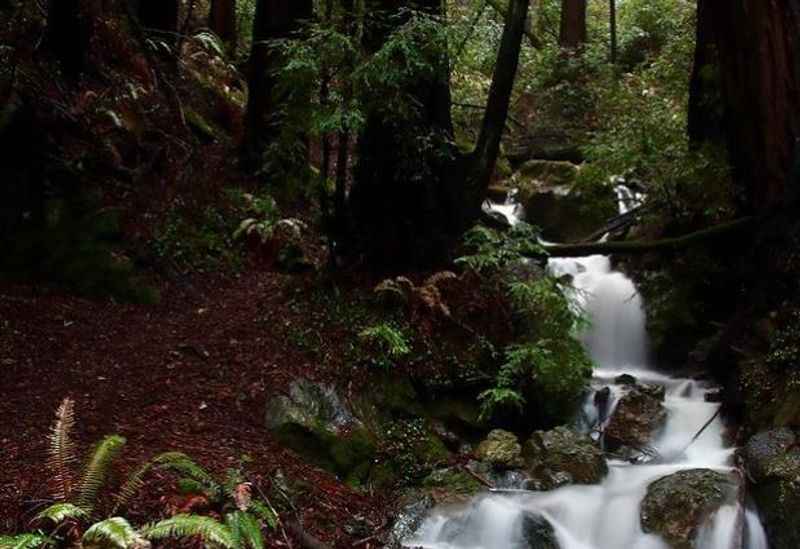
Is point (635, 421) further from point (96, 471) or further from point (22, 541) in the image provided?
point (22, 541)

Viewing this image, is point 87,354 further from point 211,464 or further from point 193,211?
point 193,211

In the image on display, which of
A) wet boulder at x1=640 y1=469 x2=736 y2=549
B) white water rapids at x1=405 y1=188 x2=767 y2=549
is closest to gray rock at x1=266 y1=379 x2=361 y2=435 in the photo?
white water rapids at x1=405 y1=188 x2=767 y2=549

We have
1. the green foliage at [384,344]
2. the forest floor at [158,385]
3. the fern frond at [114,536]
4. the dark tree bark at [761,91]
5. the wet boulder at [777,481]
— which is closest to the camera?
the fern frond at [114,536]

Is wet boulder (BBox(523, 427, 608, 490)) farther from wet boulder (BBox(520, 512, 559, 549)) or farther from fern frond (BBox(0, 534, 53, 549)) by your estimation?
Answer: fern frond (BBox(0, 534, 53, 549))

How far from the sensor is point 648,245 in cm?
946

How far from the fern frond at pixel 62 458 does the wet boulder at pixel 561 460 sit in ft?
13.5

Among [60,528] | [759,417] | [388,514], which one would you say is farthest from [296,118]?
[759,417]

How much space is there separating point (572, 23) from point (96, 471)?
18.1 m

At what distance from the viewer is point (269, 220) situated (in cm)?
1007

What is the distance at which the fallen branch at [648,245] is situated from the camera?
9.17 m

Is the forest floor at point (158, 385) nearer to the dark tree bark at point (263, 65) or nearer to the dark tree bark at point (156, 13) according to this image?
the dark tree bark at point (263, 65)

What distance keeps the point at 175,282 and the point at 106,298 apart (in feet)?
2.98

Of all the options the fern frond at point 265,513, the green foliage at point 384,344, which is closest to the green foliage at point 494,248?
the green foliage at point 384,344

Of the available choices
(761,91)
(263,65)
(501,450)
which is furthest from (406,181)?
(761,91)
